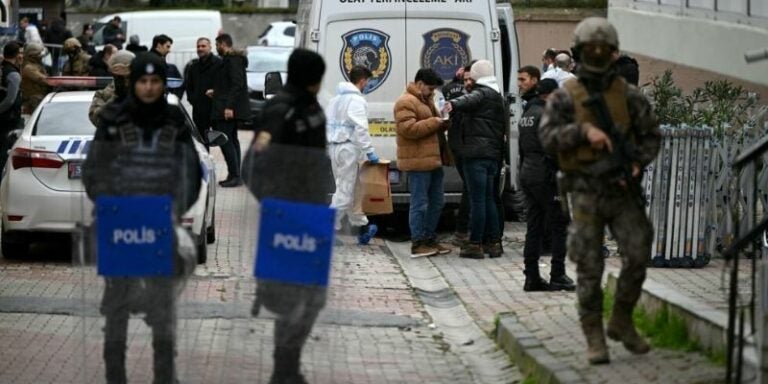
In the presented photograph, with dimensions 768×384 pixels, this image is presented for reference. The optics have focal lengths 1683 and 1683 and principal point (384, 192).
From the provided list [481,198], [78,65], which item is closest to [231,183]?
[78,65]

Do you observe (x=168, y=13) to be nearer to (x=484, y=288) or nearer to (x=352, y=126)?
(x=352, y=126)

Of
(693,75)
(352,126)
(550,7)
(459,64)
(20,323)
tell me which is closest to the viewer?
(20,323)

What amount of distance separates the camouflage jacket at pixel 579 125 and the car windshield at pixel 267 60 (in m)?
24.9

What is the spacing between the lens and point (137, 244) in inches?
331

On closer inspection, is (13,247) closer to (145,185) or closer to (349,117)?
(349,117)

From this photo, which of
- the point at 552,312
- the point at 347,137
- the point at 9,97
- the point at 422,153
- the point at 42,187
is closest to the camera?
the point at 552,312

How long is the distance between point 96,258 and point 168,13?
33.9 meters

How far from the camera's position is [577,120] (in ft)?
29.3

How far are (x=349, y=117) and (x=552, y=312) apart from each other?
17.0 ft

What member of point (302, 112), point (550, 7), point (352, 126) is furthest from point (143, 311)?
point (550, 7)

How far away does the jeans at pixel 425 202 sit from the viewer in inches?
629

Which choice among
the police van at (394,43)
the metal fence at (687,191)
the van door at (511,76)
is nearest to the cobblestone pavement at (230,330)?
the metal fence at (687,191)

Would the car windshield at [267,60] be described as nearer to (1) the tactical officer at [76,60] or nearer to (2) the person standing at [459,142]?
(1) the tactical officer at [76,60]

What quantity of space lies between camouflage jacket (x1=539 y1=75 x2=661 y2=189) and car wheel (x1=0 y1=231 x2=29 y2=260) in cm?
725
